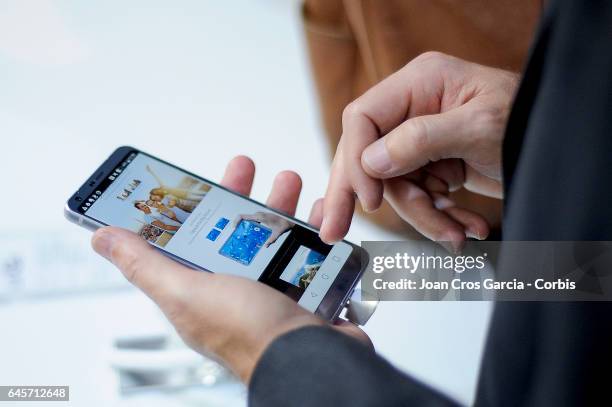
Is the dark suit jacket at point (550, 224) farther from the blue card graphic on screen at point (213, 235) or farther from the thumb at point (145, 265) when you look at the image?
the blue card graphic on screen at point (213, 235)

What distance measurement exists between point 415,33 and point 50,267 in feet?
1.81

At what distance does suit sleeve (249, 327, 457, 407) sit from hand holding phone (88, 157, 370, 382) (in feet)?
0.11

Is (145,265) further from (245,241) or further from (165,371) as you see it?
(165,371)

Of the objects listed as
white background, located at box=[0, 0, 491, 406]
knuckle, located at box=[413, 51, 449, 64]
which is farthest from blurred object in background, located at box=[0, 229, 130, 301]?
knuckle, located at box=[413, 51, 449, 64]

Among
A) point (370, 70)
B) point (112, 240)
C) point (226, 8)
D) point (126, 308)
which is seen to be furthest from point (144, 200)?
point (226, 8)

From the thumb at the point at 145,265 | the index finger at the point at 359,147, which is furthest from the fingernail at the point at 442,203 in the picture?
the thumb at the point at 145,265

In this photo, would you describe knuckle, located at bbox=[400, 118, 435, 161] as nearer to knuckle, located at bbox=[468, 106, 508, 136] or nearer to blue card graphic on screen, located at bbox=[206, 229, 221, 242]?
knuckle, located at bbox=[468, 106, 508, 136]

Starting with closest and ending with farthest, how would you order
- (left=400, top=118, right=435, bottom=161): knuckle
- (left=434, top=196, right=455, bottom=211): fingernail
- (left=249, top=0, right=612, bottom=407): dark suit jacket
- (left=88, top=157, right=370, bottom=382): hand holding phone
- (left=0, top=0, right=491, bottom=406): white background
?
1. (left=249, top=0, right=612, bottom=407): dark suit jacket
2. (left=88, top=157, right=370, bottom=382): hand holding phone
3. (left=400, top=118, right=435, bottom=161): knuckle
4. (left=434, top=196, right=455, bottom=211): fingernail
5. (left=0, top=0, right=491, bottom=406): white background

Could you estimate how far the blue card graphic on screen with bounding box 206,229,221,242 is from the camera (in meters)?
0.62

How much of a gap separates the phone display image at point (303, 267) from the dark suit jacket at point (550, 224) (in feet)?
0.79

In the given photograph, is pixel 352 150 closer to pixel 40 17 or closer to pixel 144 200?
pixel 144 200

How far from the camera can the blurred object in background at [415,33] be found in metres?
0.75

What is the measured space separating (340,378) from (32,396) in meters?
0.50

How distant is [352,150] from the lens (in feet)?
2.01
